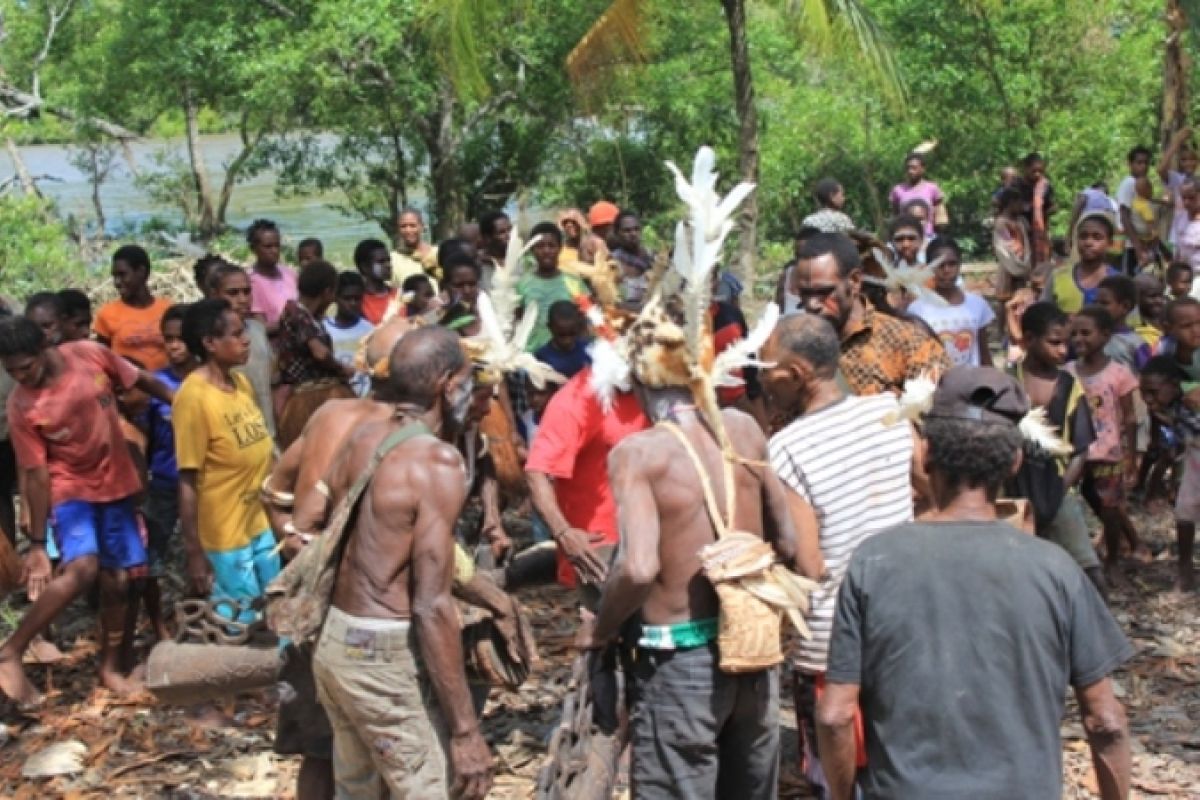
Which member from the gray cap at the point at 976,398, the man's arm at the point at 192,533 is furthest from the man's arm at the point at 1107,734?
the man's arm at the point at 192,533

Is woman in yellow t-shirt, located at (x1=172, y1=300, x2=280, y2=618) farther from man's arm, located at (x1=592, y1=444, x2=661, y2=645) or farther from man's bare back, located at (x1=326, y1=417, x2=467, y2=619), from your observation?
man's arm, located at (x1=592, y1=444, x2=661, y2=645)

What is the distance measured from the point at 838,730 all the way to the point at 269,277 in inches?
269

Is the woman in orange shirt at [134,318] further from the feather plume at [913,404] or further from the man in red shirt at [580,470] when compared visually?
the feather plume at [913,404]

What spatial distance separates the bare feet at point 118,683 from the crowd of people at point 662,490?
0.02 m

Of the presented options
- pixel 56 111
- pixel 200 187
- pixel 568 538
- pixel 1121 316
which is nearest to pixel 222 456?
pixel 568 538

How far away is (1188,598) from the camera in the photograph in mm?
7871

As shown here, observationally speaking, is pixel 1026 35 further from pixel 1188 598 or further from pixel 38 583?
pixel 38 583

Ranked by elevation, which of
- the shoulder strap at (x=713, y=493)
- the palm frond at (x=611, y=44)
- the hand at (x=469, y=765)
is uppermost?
the palm frond at (x=611, y=44)

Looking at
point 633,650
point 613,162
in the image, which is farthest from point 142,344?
point 613,162

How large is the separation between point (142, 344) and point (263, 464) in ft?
6.41

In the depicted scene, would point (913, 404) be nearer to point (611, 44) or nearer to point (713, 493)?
point (713, 493)

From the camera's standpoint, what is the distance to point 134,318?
8.38m

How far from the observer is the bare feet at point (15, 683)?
6898mm

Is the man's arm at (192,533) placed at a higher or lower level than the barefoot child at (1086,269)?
lower
